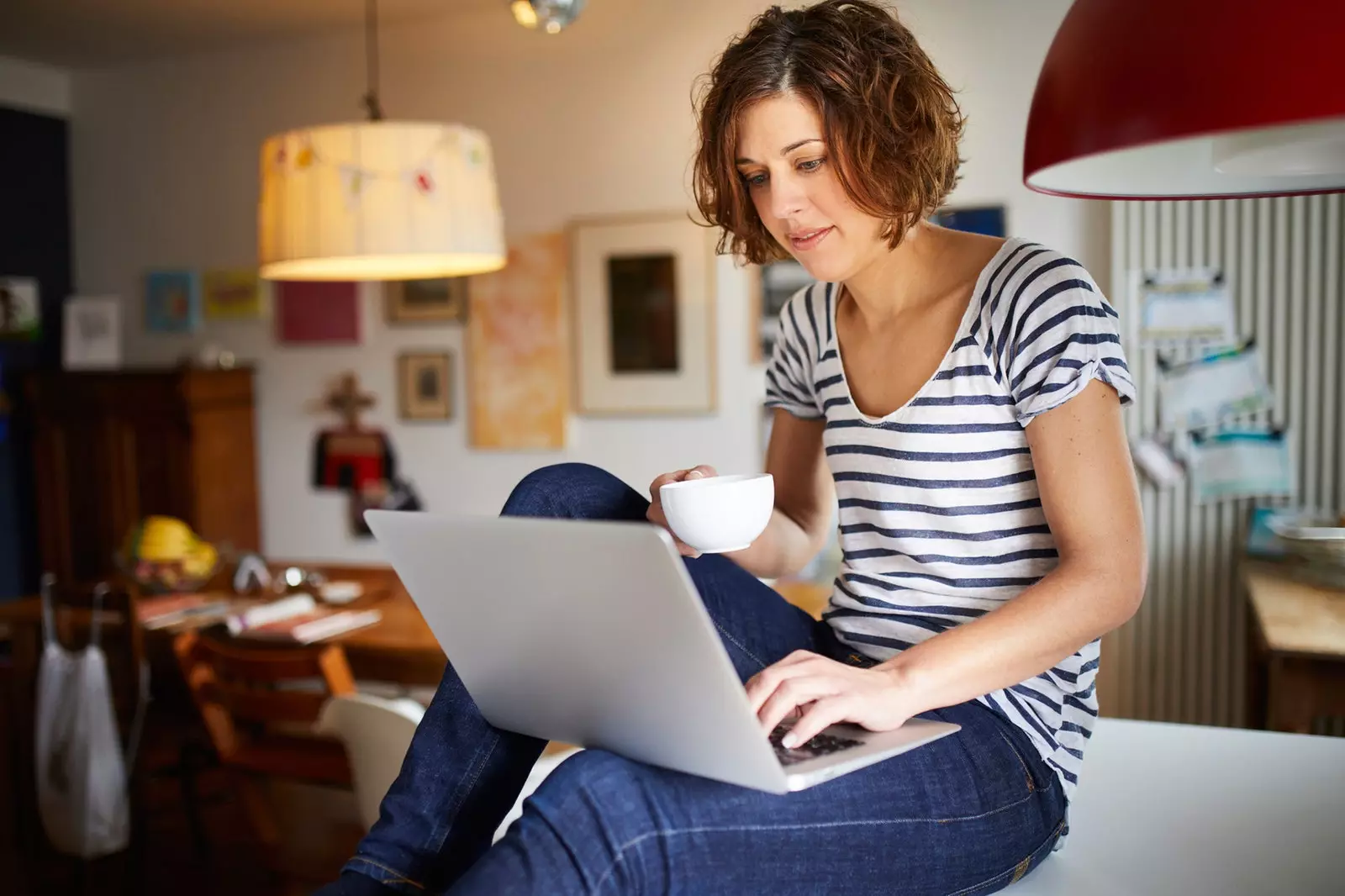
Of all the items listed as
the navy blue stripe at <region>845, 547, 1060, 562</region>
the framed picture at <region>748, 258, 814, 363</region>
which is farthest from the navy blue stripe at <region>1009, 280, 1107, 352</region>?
the framed picture at <region>748, 258, 814, 363</region>

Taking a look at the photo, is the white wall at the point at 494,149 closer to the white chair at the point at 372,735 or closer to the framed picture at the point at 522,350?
the framed picture at the point at 522,350

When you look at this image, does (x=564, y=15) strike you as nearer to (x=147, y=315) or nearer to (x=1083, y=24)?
(x=1083, y=24)

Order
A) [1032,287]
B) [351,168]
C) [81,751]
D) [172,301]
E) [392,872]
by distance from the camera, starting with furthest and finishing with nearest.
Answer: [172,301]
[81,751]
[351,168]
[1032,287]
[392,872]

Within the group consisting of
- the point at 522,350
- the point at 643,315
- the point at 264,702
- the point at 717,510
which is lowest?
the point at 264,702

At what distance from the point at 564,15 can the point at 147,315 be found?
108 inches

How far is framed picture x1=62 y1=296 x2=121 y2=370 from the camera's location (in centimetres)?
474

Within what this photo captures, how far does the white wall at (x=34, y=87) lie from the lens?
15.1 ft

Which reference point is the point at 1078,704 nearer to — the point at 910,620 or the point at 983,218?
the point at 910,620

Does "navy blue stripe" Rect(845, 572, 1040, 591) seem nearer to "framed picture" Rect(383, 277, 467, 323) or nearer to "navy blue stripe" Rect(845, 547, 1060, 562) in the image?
"navy blue stripe" Rect(845, 547, 1060, 562)

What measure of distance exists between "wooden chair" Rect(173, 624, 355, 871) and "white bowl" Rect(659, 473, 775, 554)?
1.35m

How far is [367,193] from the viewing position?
88.6 inches

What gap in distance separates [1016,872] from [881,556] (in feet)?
1.14

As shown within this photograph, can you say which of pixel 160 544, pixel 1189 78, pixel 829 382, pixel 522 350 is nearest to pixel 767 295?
pixel 522 350

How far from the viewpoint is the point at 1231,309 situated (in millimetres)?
3084
